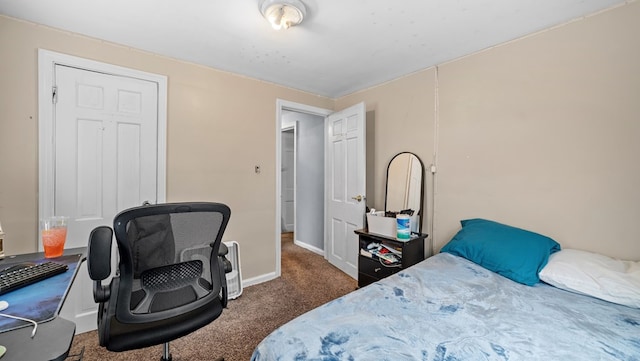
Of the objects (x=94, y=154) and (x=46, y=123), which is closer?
(x=46, y=123)

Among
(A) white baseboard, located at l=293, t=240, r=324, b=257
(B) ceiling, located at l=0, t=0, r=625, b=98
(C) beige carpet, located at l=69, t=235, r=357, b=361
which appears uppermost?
(B) ceiling, located at l=0, t=0, r=625, b=98

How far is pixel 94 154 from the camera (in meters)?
2.10

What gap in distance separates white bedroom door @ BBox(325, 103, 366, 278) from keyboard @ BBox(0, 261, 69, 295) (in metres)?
2.43

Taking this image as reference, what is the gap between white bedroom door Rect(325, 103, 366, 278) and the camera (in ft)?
9.70

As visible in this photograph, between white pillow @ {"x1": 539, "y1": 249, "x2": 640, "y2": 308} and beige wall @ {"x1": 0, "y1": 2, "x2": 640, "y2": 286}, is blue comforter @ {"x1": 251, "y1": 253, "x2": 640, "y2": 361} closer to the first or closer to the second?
white pillow @ {"x1": 539, "y1": 249, "x2": 640, "y2": 308}

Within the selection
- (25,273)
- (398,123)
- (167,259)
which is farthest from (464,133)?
(25,273)

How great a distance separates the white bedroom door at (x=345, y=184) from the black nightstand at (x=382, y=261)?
0.38 meters

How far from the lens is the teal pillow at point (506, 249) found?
5.32 ft

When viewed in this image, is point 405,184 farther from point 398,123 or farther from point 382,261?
point 382,261

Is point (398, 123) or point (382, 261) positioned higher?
point (398, 123)

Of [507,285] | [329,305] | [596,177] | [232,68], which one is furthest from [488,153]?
[232,68]

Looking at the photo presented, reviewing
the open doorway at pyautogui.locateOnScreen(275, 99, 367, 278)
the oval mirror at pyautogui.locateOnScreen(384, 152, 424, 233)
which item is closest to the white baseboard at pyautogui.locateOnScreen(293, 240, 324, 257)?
the open doorway at pyautogui.locateOnScreen(275, 99, 367, 278)

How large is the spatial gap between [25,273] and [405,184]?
2753mm

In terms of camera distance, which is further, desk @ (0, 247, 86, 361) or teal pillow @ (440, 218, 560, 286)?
teal pillow @ (440, 218, 560, 286)
